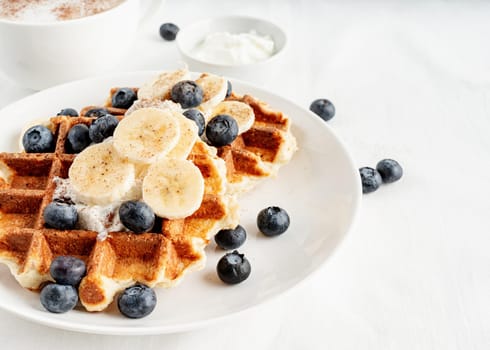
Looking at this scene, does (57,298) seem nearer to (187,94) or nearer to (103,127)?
(103,127)

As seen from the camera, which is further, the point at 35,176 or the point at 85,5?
the point at 85,5

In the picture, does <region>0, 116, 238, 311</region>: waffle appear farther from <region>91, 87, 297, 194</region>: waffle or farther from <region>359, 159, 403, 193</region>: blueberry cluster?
<region>359, 159, 403, 193</region>: blueberry cluster

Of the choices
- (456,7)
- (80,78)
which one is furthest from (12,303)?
(456,7)

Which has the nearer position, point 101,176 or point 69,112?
point 101,176

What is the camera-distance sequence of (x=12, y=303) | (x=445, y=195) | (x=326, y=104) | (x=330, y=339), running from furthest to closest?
(x=326, y=104), (x=445, y=195), (x=330, y=339), (x=12, y=303)

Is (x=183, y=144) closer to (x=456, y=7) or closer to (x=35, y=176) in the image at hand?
(x=35, y=176)

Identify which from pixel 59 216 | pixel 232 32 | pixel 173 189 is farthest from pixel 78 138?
pixel 232 32
